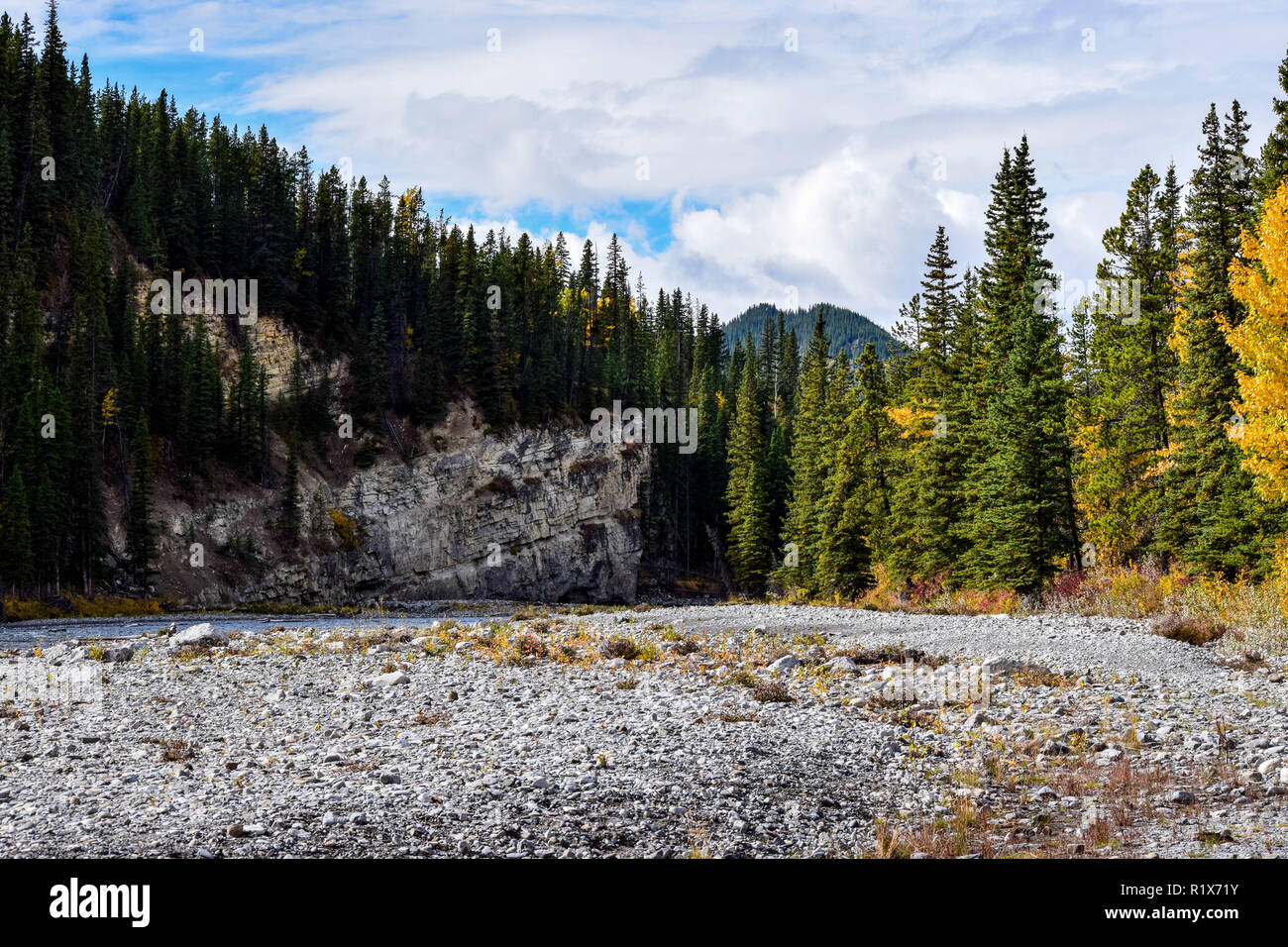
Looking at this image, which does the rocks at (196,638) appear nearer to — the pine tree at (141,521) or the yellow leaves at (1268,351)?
the yellow leaves at (1268,351)

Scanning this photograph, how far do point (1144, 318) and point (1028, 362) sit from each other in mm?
5301

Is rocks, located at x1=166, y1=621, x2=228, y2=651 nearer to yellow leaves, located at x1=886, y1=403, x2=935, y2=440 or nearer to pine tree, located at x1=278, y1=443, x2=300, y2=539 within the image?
yellow leaves, located at x1=886, y1=403, x2=935, y2=440

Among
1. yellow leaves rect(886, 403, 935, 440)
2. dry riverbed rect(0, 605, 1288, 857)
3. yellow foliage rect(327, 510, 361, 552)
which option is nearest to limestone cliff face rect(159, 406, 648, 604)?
yellow foliage rect(327, 510, 361, 552)

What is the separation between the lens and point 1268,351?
21250 millimetres

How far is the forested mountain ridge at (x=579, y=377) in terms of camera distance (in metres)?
33.0

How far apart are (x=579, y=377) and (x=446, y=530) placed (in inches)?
942

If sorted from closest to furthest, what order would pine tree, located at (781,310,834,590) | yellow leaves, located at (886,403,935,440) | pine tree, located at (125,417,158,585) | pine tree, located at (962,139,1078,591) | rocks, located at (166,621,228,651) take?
rocks, located at (166,621,228,651)
pine tree, located at (962,139,1078,591)
yellow leaves, located at (886,403,935,440)
pine tree, located at (125,417,158,585)
pine tree, located at (781,310,834,590)

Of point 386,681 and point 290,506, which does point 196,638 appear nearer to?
point 386,681

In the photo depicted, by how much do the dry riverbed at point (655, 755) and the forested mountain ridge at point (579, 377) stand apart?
10.7 metres

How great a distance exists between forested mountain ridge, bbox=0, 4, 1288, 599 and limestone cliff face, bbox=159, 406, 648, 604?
4.20 feet

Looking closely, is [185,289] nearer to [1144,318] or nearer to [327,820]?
[1144,318]

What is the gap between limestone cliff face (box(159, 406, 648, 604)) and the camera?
201 ft

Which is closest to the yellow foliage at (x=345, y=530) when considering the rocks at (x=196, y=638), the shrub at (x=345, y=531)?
the shrub at (x=345, y=531)

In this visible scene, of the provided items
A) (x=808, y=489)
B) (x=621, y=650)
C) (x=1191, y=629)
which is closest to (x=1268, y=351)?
(x=1191, y=629)
